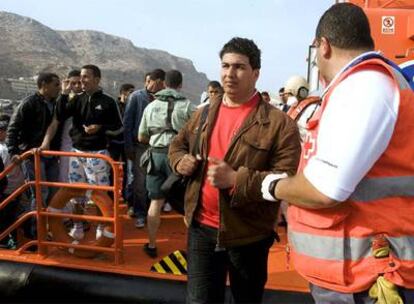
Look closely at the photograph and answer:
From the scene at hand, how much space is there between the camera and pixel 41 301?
3861mm

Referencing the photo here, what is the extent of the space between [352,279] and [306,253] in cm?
18

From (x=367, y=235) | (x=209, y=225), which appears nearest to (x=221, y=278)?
(x=209, y=225)

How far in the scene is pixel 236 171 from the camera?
2.19 m

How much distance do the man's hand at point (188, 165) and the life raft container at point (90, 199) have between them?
1.71 meters

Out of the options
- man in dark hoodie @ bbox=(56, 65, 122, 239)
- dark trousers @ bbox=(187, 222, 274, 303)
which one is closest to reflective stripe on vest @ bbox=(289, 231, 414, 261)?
dark trousers @ bbox=(187, 222, 274, 303)

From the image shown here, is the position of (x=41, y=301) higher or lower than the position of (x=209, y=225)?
lower

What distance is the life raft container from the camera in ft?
12.9

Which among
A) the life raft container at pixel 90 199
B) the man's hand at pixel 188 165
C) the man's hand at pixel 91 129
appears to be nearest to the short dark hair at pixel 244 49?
the man's hand at pixel 188 165

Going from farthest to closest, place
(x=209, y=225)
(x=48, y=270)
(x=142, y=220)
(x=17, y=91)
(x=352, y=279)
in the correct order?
(x=17, y=91)
(x=142, y=220)
(x=48, y=270)
(x=209, y=225)
(x=352, y=279)

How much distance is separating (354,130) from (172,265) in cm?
264

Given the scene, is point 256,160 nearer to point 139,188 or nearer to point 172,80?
point 172,80

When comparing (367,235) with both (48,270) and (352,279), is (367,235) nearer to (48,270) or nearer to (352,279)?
(352,279)

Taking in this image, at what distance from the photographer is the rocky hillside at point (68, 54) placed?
7725 cm

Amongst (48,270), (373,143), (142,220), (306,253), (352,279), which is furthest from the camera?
(142,220)
